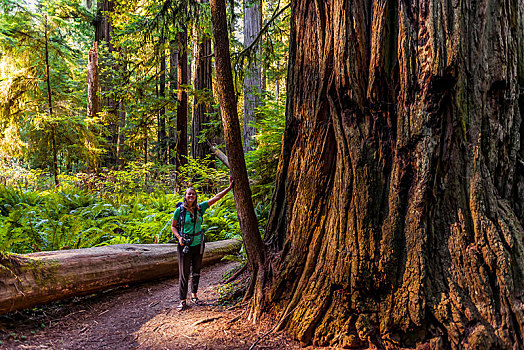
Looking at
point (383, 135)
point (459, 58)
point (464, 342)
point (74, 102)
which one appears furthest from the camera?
point (74, 102)

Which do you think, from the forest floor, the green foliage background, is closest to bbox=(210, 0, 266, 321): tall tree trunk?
the forest floor

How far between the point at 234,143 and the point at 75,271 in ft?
10.7

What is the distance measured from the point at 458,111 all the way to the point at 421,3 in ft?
3.46

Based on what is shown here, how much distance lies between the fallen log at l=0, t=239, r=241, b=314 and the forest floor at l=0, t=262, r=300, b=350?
28 centimetres

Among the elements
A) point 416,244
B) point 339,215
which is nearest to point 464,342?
point 416,244

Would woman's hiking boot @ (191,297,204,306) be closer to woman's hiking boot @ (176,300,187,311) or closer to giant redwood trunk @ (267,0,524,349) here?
woman's hiking boot @ (176,300,187,311)

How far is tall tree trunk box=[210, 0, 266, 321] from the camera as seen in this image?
4.02 meters

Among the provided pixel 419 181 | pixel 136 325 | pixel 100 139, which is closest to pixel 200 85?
pixel 100 139

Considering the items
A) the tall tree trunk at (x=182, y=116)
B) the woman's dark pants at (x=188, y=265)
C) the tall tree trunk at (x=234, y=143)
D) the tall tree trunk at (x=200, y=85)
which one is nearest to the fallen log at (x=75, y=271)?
the woman's dark pants at (x=188, y=265)

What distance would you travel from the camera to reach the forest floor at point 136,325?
357cm

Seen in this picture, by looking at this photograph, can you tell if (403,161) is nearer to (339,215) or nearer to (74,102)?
(339,215)

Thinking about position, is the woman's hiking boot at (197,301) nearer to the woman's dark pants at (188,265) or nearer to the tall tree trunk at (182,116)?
the woman's dark pants at (188,265)

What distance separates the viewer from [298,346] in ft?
10.8

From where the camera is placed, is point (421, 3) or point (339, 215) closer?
point (421, 3)
